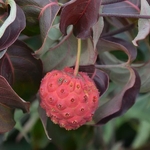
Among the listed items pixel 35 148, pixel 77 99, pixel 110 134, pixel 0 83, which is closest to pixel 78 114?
pixel 77 99

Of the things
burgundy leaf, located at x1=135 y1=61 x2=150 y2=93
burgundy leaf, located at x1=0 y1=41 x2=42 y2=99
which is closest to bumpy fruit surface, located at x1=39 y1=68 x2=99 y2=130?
burgundy leaf, located at x1=0 y1=41 x2=42 y2=99

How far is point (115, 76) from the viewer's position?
A: 89 centimetres

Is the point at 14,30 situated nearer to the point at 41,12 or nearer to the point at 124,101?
the point at 41,12

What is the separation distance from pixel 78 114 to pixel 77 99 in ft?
0.09

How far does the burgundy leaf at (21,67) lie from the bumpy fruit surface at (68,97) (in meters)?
0.03

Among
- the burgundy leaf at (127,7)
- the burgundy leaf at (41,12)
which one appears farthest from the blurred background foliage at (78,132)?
the burgundy leaf at (41,12)

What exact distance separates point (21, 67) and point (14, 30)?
0.42 feet

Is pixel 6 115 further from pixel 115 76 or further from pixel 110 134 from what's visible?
pixel 110 134

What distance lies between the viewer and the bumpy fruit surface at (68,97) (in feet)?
2.43

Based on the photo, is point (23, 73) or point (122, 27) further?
point (122, 27)

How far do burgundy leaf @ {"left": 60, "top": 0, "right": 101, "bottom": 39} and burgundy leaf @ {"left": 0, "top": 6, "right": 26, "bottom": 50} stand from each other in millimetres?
64

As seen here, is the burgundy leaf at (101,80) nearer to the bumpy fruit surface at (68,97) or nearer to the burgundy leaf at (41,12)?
the bumpy fruit surface at (68,97)

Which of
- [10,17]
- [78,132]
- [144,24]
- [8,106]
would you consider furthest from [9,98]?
[78,132]

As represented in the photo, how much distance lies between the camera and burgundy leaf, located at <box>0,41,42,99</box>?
2.52 feet
